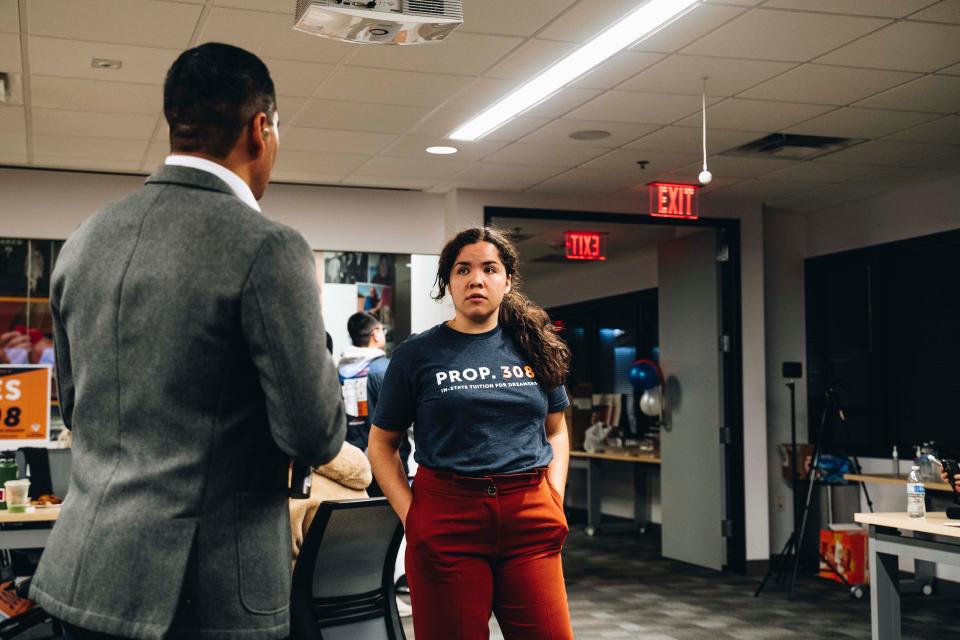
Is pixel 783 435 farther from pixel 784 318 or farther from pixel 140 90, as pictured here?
pixel 140 90

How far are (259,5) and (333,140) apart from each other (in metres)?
2.05

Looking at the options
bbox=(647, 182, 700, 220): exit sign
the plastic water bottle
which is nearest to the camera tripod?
bbox=(647, 182, 700, 220): exit sign

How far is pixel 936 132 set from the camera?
5.79 m

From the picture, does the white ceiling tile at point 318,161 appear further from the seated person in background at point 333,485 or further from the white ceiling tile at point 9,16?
the seated person in background at point 333,485

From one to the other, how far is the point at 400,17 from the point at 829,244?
563cm

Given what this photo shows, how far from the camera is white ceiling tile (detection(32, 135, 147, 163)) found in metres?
5.98

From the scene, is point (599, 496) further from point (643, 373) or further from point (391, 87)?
point (391, 87)

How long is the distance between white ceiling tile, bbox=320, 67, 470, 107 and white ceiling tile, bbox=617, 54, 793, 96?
0.85 m

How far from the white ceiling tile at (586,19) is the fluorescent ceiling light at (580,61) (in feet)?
0.17

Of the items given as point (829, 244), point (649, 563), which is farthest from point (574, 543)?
point (829, 244)

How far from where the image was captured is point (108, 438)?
1.22m

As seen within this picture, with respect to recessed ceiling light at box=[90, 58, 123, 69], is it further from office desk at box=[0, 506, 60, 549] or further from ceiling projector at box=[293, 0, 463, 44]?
office desk at box=[0, 506, 60, 549]

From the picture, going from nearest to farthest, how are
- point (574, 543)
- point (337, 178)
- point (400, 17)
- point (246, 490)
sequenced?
point (246, 490)
point (400, 17)
point (337, 178)
point (574, 543)

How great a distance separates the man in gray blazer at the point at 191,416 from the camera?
3.86 ft
